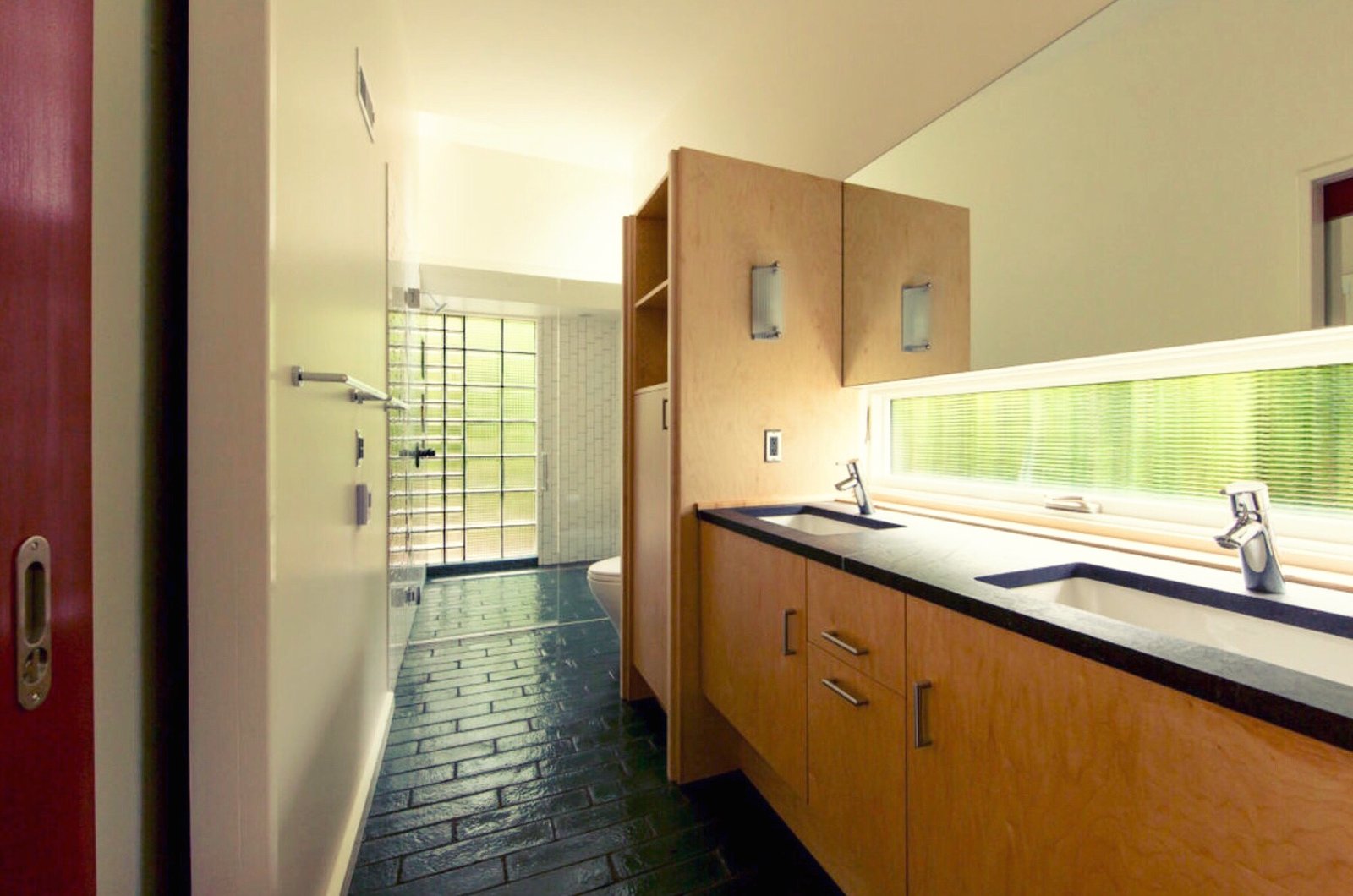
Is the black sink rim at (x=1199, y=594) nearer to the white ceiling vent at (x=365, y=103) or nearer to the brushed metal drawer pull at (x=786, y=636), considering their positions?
the brushed metal drawer pull at (x=786, y=636)

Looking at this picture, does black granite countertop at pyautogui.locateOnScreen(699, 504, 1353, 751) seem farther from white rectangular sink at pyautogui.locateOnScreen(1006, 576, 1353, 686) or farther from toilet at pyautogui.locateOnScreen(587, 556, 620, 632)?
toilet at pyautogui.locateOnScreen(587, 556, 620, 632)

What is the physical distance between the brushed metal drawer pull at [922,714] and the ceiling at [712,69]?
5.14 feet

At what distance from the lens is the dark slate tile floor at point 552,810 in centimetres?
152

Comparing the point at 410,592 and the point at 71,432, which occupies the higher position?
the point at 71,432

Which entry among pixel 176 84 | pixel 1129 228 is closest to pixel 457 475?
pixel 176 84

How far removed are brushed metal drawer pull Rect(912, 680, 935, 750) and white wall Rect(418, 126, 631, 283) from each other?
3.42m

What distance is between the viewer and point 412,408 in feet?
10.3

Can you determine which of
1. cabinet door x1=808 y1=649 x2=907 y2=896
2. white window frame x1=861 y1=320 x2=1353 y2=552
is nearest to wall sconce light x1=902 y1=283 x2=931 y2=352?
white window frame x1=861 y1=320 x2=1353 y2=552

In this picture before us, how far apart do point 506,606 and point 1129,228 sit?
11.7ft

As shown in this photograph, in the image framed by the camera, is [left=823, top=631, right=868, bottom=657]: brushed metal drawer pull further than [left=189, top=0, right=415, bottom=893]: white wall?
Yes

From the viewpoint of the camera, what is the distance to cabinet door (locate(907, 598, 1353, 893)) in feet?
1.91

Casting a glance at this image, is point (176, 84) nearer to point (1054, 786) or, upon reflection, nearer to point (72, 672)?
point (72, 672)

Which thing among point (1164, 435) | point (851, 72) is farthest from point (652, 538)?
point (851, 72)

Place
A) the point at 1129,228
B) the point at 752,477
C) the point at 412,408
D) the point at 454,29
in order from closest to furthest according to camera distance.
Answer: the point at 1129,228 → the point at 752,477 → the point at 454,29 → the point at 412,408
